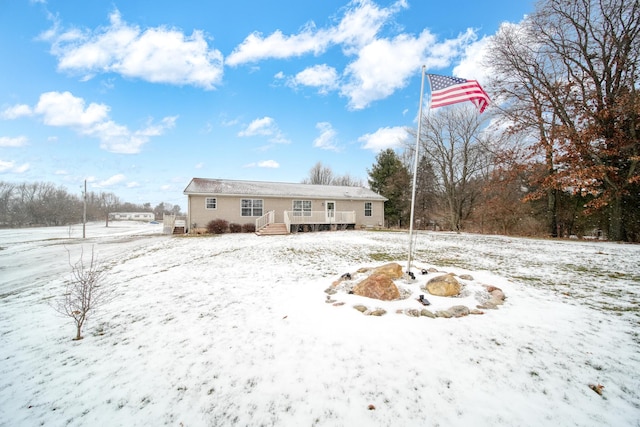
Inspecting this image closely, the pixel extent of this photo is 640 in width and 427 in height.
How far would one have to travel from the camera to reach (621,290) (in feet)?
15.5

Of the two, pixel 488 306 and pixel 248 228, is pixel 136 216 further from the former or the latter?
pixel 488 306

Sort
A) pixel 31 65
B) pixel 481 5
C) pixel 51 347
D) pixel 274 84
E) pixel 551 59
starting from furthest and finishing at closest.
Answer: pixel 274 84 < pixel 551 59 < pixel 31 65 < pixel 481 5 < pixel 51 347

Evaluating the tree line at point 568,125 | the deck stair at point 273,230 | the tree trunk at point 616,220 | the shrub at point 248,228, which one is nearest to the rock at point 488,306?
the tree line at point 568,125

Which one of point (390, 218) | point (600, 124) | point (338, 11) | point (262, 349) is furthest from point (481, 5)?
point (390, 218)

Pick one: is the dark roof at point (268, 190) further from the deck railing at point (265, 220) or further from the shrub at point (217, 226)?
the shrub at point (217, 226)

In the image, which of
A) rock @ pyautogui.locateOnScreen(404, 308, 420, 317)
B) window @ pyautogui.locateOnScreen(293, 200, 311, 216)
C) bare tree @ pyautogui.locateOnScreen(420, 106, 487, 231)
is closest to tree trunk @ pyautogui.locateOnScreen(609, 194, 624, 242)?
bare tree @ pyautogui.locateOnScreen(420, 106, 487, 231)

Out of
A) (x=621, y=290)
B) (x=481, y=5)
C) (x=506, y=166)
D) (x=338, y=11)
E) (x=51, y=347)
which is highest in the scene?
(x=338, y=11)

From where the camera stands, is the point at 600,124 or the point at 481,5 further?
the point at 600,124

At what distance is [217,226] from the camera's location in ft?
56.2

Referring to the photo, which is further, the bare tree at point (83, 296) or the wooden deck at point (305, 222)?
the wooden deck at point (305, 222)

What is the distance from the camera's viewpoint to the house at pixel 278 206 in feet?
57.2

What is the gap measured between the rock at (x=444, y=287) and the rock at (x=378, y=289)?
667 millimetres

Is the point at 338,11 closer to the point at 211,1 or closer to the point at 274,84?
the point at 211,1

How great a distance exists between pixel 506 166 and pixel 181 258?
18.0 metres
